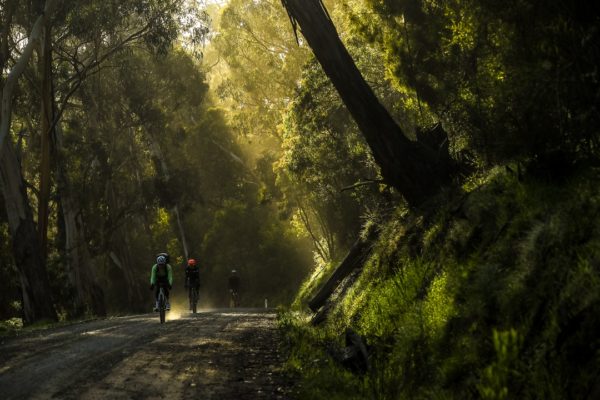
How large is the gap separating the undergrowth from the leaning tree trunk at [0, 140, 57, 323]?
51.7ft

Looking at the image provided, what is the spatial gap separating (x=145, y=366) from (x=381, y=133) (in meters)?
5.53

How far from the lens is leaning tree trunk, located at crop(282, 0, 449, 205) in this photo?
1237cm

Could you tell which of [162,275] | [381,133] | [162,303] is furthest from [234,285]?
[381,133]

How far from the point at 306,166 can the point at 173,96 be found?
22.6 m

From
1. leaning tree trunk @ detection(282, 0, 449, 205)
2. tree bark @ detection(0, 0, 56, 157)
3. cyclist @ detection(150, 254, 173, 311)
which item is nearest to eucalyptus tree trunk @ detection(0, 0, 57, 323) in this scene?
tree bark @ detection(0, 0, 56, 157)

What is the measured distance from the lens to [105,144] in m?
38.4

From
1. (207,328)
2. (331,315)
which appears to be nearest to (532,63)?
(331,315)

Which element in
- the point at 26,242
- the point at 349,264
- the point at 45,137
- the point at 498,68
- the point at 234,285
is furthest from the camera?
the point at 234,285

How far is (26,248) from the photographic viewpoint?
24.3 metres

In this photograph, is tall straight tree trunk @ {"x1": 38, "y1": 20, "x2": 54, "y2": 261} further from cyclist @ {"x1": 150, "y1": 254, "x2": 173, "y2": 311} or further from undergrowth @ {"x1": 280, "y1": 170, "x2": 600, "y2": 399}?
undergrowth @ {"x1": 280, "y1": 170, "x2": 600, "y2": 399}

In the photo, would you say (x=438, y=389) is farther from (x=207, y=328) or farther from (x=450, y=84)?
(x=207, y=328)

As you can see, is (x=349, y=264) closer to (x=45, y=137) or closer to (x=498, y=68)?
(x=498, y=68)

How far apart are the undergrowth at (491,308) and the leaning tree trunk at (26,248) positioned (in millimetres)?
15754

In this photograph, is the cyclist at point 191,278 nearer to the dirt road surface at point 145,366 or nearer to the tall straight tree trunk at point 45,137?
the tall straight tree trunk at point 45,137
